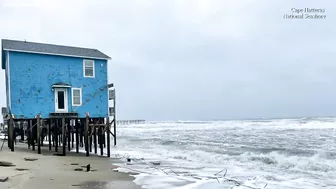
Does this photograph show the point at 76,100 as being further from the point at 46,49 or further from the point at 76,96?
the point at 46,49

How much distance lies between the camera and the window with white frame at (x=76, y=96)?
20938 millimetres

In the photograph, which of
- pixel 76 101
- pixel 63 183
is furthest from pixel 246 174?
pixel 76 101

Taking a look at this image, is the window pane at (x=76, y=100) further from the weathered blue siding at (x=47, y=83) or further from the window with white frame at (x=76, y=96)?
the weathered blue siding at (x=47, y=83)

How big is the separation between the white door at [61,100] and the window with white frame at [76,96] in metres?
0.43

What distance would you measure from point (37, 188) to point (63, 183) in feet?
3.58

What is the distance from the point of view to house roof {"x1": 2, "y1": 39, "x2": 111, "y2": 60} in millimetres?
19648

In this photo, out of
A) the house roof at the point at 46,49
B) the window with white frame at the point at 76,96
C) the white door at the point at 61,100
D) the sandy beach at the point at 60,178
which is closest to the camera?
the sandy beach at the point at 60,178

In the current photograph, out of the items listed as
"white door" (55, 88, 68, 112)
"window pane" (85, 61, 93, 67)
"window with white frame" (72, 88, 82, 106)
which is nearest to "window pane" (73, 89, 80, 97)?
"window with white frame" (72, 88, 82, 106)

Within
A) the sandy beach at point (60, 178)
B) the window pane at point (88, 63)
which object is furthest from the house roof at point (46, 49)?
the sandy beach at point (60, 178)

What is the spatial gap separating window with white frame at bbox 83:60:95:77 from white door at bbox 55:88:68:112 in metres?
1.78

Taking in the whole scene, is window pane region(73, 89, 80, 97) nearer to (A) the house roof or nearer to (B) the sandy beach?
(A) the house roof

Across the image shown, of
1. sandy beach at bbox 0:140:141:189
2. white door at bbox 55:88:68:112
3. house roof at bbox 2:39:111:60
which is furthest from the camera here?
white door at bbox 55:88:68:112

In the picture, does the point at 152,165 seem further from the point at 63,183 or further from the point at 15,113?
the point at 15,113

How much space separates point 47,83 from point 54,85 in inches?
16.2
